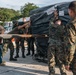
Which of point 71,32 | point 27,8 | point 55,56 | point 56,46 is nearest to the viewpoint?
A: point 71,32

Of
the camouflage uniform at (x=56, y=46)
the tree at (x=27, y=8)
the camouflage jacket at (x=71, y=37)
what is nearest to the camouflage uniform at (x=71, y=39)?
the camouflage jacket at (x=71, y=37)

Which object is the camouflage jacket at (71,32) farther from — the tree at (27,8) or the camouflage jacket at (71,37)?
the tree at (27,8)

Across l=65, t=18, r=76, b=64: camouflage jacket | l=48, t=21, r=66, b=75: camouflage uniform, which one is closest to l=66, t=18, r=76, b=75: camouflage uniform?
l=65, t=18, r=76, b=64: camouflage jacket

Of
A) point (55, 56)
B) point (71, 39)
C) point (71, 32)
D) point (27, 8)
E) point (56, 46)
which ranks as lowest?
point (55, 56)

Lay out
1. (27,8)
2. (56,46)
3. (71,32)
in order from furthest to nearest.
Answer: (27,8) → (56,46) → (71,32)

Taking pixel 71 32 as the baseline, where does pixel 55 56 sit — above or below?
below

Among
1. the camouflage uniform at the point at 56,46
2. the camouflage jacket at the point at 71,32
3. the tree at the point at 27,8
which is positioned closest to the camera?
the camouflage jacket at the point at 71,32

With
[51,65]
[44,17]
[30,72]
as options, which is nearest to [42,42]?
[44,17]

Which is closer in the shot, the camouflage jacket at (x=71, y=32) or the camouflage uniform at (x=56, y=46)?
the camouflage jacket at (x=71, y=32)

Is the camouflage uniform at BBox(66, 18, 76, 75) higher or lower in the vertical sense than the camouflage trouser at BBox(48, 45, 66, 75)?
higher

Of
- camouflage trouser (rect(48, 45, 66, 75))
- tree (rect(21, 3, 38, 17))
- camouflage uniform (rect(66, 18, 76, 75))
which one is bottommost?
camouflage trouser (rect(48, 45, 66, 75))

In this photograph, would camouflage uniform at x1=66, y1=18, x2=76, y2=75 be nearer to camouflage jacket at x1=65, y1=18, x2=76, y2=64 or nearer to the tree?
camouflage jacket at x1=65, y1=18, x2=76, y2=64

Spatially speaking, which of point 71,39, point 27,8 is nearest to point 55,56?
point 71,39

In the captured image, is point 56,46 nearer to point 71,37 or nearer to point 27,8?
point 71,37
